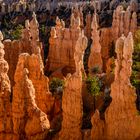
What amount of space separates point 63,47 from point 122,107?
60.4ft

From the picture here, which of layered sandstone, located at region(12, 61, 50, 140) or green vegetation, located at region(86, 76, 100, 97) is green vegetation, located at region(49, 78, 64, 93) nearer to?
green vegetation, located at region(86, 76, 100, 97)

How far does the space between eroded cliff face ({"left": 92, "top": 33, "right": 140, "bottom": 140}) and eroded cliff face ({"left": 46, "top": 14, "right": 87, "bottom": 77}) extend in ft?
52.9

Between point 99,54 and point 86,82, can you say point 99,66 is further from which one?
point 86,82

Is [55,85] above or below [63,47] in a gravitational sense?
below

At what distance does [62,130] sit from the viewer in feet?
89.5

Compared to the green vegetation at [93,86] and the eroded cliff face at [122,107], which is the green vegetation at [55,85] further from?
the eroded cliff face at [122,107]

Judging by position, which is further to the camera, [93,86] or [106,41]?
[106,41]

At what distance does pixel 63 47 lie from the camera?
43.0 meters

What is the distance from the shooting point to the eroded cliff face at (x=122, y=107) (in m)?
24.7

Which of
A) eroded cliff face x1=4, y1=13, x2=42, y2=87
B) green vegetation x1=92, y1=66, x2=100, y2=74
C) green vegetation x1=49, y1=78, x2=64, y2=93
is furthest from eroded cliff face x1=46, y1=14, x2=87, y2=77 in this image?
green vegetation x1=49, y1=78, x2=64, y2=93

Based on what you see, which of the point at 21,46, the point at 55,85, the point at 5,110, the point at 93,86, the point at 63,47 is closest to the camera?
the point at 5,110

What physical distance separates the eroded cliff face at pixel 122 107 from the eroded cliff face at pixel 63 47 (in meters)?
16.1

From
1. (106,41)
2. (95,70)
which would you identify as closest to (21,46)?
(95,70)

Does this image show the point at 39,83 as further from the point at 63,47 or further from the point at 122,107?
the point at 63,47
